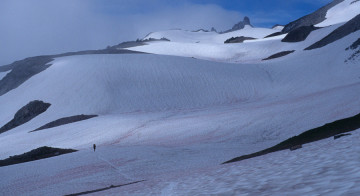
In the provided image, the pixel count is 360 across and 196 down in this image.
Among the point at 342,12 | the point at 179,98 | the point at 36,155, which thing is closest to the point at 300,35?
the point at 342,12

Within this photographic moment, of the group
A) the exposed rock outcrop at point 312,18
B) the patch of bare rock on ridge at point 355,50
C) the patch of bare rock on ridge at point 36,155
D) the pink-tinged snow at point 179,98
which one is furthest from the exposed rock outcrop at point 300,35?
the patch of bare rock on ridge at point 36,155

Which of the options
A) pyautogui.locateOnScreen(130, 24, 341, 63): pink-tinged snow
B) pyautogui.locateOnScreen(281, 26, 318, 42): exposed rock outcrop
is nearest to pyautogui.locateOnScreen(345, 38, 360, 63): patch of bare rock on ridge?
pyautogui.locateOnScreen(130, 24, 341, 63): pink-tinged snow

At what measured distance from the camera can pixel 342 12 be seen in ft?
385

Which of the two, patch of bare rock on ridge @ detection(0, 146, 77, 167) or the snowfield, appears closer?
the snowfield

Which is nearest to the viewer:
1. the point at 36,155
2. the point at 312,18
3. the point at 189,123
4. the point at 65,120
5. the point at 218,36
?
the point at 36,155

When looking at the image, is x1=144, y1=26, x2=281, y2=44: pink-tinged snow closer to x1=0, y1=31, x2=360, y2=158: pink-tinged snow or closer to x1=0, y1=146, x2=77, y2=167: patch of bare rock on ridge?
x1=0, y1=31, x2=360, y2=158: pink-tinged snow

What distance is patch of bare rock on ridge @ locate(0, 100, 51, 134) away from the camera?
177 feet

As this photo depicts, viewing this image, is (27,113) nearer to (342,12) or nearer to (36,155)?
(36,155)

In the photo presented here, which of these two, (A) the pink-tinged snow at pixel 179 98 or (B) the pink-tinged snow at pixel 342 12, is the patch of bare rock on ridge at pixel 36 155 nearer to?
(A) the pink-tinged snow at pixel 179 98

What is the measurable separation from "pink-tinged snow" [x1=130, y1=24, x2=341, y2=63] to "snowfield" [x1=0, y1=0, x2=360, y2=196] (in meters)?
0.69

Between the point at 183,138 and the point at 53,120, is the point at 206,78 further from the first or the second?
the point at 183,138

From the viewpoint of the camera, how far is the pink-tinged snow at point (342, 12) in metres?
110

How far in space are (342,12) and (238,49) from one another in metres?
43.7

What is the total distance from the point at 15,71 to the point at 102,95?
31.8 m
